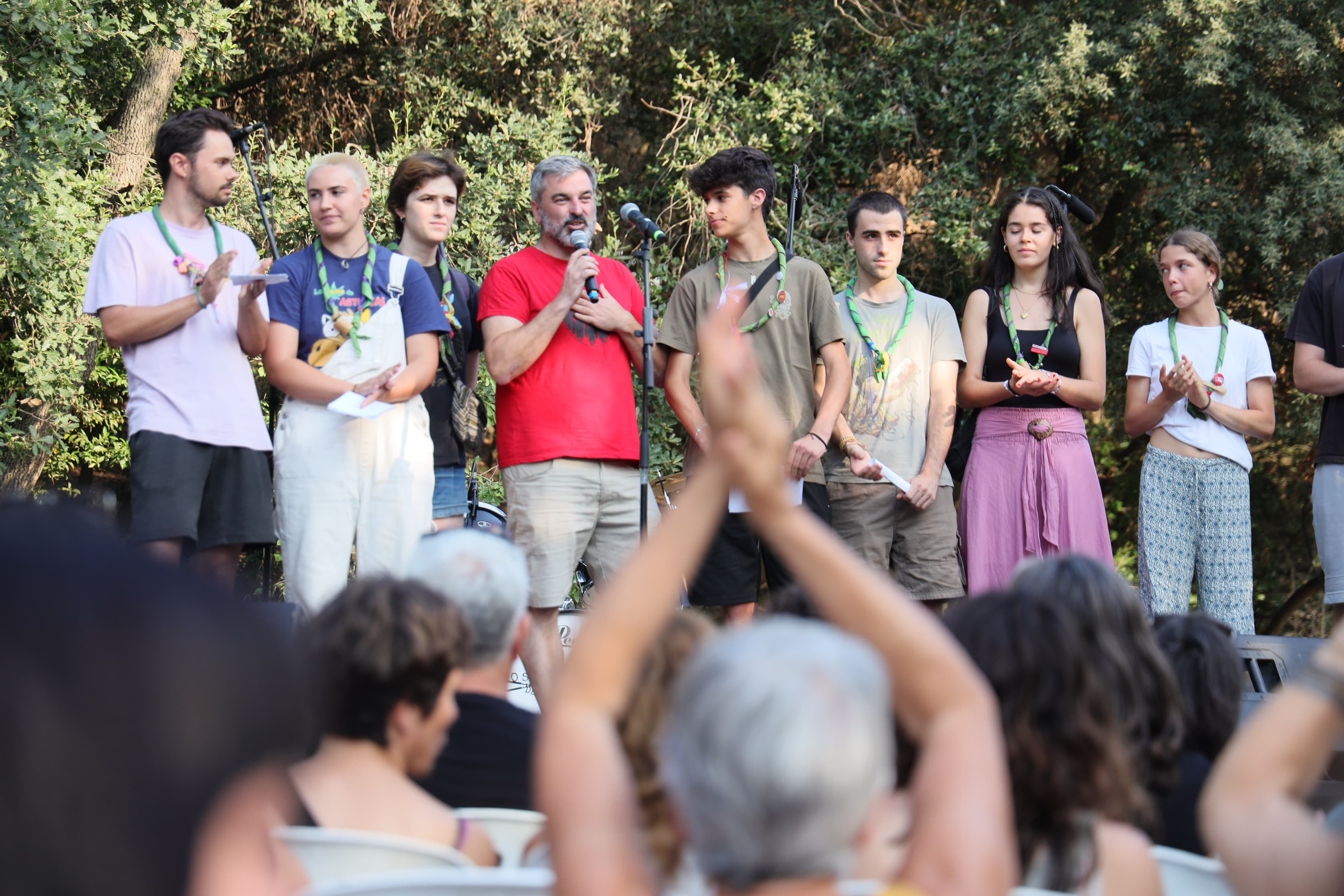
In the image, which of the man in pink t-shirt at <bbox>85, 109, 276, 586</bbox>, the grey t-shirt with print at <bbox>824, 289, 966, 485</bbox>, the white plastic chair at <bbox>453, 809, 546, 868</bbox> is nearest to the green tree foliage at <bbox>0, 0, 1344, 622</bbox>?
the man in pink t-shirt at <bbox>85, 109, 276, 586</bbox>

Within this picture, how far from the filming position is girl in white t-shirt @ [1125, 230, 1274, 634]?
15.4 feet

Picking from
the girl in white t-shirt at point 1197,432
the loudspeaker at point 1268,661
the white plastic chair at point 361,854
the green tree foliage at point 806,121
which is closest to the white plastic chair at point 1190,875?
the white plastic chair at point 361,854

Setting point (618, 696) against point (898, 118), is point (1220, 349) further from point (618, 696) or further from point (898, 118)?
point (898, 118)

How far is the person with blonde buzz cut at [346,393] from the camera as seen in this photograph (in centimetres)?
387

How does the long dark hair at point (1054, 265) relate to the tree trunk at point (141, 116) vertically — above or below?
below

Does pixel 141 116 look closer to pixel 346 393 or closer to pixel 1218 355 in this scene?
pixel 346 393

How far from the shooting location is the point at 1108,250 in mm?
10133

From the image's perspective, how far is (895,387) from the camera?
4801 mm

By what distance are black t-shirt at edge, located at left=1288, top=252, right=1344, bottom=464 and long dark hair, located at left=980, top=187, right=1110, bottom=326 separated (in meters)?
0.72

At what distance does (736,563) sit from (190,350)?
1.99 metres

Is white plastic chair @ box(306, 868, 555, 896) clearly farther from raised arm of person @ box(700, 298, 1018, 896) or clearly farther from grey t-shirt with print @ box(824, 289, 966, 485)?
grey t-shirt with print @ box(824, 289, 966, 485)

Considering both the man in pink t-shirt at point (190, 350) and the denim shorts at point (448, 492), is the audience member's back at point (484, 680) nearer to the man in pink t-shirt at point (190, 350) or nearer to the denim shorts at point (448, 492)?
the man in pink t-shirt at point (190, 350)

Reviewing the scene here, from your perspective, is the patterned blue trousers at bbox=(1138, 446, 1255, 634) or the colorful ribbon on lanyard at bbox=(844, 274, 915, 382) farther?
the colorful ribbon on lanyard at bbox=(844, 274, 915, 382)

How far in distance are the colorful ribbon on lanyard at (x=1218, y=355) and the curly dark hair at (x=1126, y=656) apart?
10.1ft
